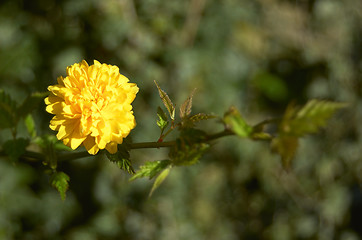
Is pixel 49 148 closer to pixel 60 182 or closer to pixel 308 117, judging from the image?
pixel 60 182

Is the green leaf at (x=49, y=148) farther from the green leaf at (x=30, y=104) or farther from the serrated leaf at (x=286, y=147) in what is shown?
the serrated leaf at (x=286, y=147)

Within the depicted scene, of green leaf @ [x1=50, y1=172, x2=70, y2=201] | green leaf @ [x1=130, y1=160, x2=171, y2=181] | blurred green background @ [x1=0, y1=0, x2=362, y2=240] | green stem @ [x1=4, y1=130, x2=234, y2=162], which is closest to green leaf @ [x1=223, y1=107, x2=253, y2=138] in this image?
green stem @ [x1=4, y1=130, x2=234, y2=162]

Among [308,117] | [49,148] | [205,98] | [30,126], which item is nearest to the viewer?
[308,117]

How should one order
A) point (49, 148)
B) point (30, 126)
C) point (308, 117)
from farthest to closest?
point (30, 126) → point (49, 148) → point (308, 117)

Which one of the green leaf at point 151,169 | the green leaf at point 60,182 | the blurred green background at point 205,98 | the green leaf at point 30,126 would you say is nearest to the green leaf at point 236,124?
the green leaf at point 151,169

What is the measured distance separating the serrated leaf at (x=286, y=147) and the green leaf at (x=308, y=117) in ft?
0.04

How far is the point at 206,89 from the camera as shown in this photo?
1818 millimetres

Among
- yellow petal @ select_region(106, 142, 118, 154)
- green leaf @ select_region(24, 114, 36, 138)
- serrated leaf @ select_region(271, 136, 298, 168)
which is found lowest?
serrated leaf @ select_region(271, 136, 298, 168)

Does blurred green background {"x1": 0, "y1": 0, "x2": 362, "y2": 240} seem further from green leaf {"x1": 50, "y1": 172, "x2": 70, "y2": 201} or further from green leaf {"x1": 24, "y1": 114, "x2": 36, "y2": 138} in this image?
green leaf {"x1": 50, "y1": 172, "x2": 70, "y2": 201}

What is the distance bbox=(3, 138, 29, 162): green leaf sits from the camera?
27.4 inches

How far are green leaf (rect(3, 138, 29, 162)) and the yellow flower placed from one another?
0.39 ft

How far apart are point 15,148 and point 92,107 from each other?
0.21 meters

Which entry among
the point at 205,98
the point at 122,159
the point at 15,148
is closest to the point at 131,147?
the point at 122,159

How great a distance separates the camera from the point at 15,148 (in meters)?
0.72
